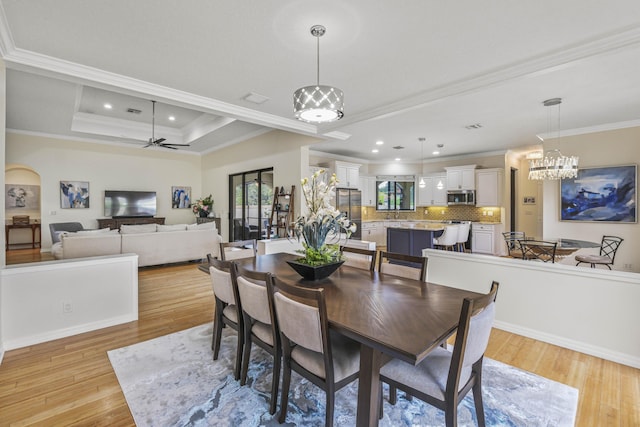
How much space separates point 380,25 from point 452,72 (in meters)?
1.19

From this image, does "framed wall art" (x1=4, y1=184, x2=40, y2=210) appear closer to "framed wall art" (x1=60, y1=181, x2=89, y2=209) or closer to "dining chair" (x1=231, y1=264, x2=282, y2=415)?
"framed wall art" (x1=60, y1=181, x2=89, y2=209)

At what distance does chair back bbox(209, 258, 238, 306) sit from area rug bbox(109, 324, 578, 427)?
65 cm

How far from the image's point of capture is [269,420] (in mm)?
1906

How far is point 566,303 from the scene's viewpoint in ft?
9.43

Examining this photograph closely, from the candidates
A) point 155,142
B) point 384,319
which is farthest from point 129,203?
point 384,319

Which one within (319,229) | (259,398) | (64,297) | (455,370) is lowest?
(259,398)

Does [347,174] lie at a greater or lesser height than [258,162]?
lesser

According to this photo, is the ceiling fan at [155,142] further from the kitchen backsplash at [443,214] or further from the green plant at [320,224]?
the kitchen backsplash at [443,214]

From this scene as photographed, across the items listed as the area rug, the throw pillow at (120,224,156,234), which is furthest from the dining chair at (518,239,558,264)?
the throw pillow at (120,224,156,234)

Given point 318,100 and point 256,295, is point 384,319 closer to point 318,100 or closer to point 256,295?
point 256,295

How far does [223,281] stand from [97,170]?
8182mm

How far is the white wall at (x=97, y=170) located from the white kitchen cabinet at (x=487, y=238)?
855 cm

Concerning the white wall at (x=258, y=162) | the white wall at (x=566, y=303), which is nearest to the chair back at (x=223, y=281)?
the white wall at (x=566, y=303)

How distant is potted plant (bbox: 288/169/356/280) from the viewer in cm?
233
